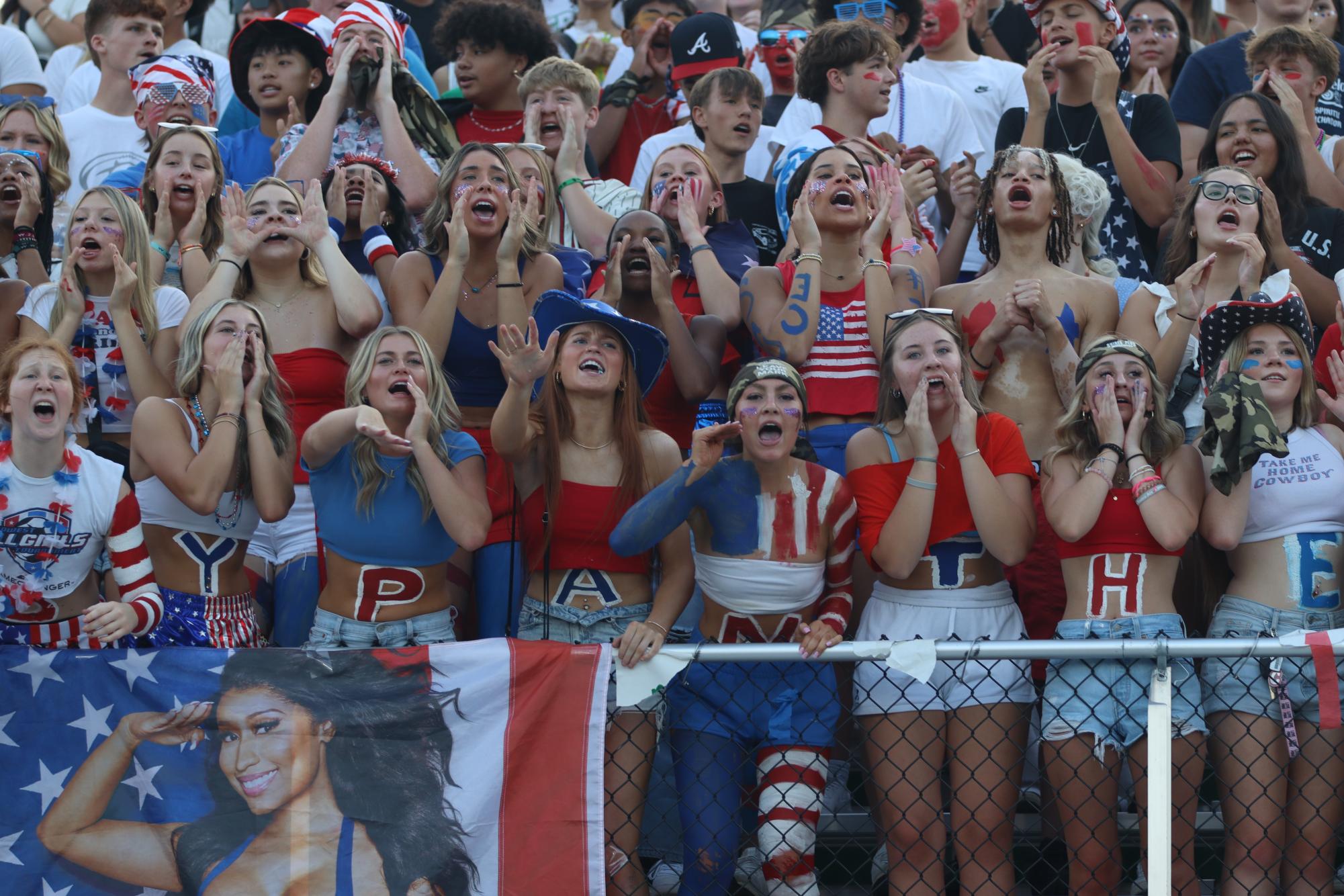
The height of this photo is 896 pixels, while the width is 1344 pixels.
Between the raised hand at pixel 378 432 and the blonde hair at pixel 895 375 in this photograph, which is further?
the blonde hair at pixel 895 375

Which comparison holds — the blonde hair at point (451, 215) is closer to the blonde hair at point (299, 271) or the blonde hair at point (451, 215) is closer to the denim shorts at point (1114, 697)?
the blonde hair at point (299, 271)

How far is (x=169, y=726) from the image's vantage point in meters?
4.24

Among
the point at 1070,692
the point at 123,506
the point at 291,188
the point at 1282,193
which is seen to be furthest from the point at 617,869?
the point at 1282,193

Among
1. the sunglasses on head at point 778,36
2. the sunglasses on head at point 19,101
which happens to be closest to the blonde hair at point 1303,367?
the sunglasses on head at point 778,36

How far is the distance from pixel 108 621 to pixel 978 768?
242 centimetres

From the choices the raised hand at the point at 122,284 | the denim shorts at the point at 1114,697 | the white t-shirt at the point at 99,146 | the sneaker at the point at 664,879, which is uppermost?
the white t-shirt at the point at 99,146

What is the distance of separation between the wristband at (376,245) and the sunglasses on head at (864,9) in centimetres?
287

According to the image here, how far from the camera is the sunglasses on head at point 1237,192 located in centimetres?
568

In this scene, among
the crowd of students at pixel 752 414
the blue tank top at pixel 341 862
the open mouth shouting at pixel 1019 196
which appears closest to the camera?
the blue tank top at pixel 341 862

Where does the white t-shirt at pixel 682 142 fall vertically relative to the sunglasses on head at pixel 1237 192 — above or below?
above

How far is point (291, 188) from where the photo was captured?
6.05 m

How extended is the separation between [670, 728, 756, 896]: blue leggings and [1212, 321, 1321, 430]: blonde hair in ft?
6.39

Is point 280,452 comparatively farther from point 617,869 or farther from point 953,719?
point 953,719

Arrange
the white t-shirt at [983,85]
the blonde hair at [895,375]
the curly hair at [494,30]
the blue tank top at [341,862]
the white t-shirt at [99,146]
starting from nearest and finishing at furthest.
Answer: the blue tank top at [341,862], the blonde hair at [895,375], the white t-shirt at [99,146], the curly hair at [494,30], the white t-shirt at [983,85]
